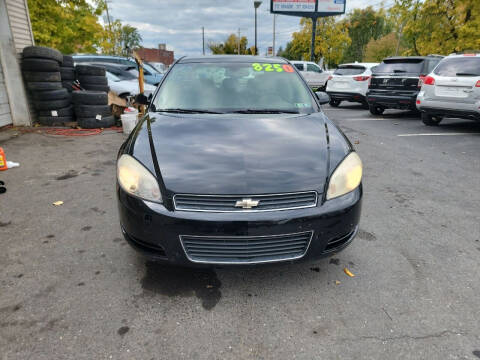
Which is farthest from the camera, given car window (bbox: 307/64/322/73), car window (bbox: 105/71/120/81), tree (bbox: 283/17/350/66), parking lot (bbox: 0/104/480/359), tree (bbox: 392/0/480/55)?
tree (bbox: 283/17/350/66)

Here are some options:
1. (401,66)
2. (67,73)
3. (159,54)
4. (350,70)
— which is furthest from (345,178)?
(159,54)

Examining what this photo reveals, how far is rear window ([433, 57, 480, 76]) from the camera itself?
743 centimetres

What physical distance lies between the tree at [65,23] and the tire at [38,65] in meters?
7.77

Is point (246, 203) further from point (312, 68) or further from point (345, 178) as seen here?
point (312, 68)

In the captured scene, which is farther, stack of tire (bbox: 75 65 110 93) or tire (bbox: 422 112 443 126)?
tire (bbox: 422 112 443 126)

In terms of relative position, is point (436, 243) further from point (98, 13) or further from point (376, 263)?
point (98, 13)

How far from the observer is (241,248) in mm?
2145

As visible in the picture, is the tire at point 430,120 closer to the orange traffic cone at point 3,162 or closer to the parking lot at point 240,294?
the parking lot at point 240,294

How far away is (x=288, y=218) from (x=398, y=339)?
37.0 inches

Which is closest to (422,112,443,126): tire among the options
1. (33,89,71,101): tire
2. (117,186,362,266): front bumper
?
(117,186,362,266): front bumper

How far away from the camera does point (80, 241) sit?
3.08 metres

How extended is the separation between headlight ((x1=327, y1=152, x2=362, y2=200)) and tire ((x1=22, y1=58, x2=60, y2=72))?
310 inches

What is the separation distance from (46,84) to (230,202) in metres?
7.74

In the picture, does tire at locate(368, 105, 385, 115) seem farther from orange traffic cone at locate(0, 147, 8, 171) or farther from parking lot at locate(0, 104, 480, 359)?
orange traffic cone at locate(0, 147, 8, 171)
